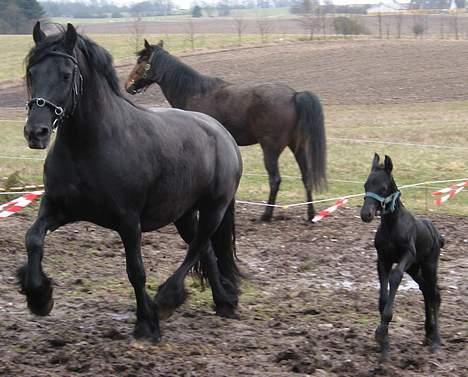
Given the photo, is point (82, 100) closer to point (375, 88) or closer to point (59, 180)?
point (59, 180)

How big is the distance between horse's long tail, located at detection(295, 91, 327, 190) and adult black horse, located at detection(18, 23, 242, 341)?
5477 millimetres

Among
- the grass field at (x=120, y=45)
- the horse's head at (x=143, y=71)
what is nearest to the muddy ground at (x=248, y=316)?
the horse's head at (x=143, y=71)

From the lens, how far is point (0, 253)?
29.0 feet

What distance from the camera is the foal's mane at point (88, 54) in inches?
217

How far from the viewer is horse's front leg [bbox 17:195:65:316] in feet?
18.9

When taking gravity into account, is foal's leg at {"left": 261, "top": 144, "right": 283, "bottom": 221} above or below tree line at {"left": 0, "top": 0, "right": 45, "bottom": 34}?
below

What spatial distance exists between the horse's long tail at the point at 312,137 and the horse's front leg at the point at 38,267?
261 inches

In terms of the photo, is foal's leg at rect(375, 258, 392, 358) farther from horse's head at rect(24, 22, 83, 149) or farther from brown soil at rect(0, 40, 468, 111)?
brown soil at rect(0, 40, 468, 111)

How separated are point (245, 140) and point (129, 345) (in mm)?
7135

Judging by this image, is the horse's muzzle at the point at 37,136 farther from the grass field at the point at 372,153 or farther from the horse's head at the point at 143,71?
the grass field at the point at 372,153

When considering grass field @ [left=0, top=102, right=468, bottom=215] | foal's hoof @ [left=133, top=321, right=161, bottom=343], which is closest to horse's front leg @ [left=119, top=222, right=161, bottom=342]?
foal's hoof @ [left=133, top=321, right=161, bottom=343]

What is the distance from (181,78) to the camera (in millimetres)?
12812

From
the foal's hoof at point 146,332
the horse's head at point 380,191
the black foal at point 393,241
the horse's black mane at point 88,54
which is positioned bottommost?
the foal's hoof at point 146,332

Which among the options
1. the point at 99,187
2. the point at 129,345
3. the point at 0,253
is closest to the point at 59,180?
the point at 99,187
